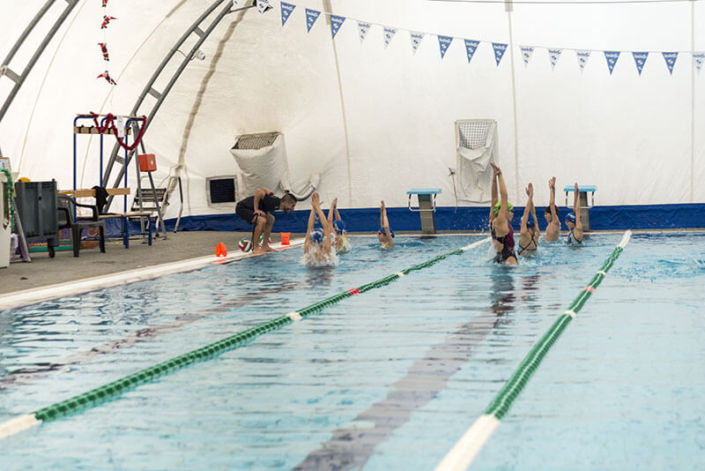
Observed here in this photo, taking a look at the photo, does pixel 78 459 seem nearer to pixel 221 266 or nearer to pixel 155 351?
pixel 155 351

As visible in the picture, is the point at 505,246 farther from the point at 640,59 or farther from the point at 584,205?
the point at 640,59

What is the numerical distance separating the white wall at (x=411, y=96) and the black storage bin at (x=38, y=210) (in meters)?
4.16

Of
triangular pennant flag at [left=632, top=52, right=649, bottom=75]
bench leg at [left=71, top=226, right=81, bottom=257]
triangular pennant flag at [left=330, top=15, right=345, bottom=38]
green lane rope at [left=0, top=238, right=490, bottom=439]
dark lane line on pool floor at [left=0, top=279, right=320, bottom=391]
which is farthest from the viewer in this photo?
triangular pennant flag at [left=330, top=15, right=345, bottom=38]

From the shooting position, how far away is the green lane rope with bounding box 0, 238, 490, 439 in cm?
402

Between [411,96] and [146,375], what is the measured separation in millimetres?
14632

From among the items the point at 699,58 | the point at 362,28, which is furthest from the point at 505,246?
the point at 699,58

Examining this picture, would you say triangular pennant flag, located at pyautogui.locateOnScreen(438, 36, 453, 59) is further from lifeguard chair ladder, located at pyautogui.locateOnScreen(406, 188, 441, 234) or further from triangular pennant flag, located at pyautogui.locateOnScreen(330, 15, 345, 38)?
lifeguard chair ladder, located at pyautogui.locateOnScreen(406, 188, 441, 234)

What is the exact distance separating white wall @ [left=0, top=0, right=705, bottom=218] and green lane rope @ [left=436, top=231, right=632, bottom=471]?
470 inches

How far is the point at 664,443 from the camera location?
3492 mm

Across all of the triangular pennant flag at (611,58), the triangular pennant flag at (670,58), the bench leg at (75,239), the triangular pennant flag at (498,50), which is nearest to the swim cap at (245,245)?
the bench leg at (75,239)

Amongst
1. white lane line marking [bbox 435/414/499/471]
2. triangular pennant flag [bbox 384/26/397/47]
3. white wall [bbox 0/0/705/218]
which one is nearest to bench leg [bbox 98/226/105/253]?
white wall [bbox 0/0/705/218]

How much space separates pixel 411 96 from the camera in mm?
18797

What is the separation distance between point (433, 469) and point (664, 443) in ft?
3.29

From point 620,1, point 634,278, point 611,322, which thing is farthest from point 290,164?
point 611,322
